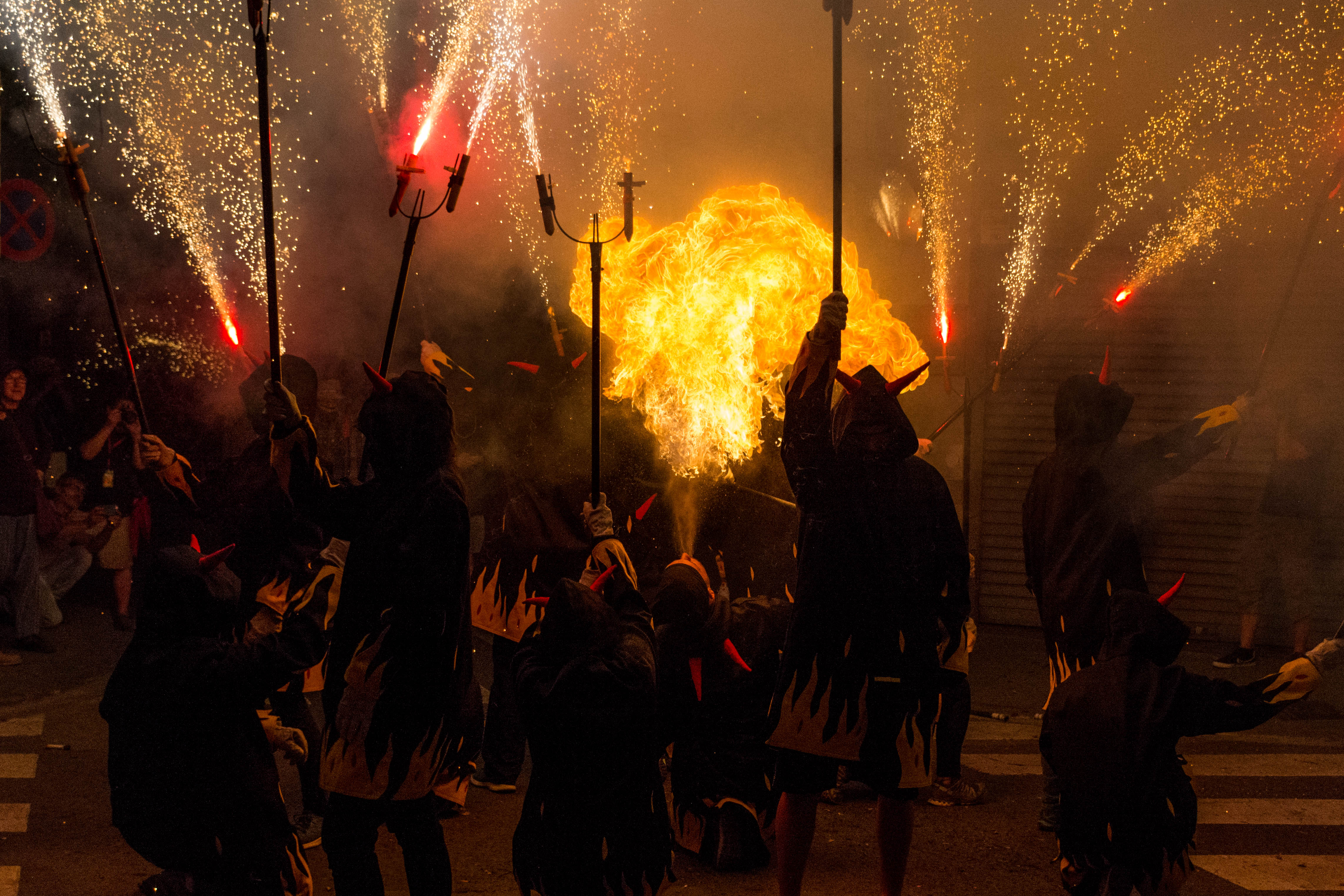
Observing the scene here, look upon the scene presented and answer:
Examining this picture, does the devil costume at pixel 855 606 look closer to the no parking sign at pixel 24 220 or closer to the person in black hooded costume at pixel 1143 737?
the person in black hooded costume at pixel 1143 737

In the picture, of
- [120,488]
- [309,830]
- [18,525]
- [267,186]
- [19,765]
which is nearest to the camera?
[267,186]

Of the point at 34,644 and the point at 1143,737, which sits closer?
the point at 1143,737

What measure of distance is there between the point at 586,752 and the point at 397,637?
65cm

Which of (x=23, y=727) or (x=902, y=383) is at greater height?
(x=902, y=383)

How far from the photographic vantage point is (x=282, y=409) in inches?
135

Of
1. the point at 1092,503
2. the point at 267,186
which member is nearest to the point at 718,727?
the point at 1092,503

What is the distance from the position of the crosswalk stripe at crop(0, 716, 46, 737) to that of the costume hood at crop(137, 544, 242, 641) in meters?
3.57

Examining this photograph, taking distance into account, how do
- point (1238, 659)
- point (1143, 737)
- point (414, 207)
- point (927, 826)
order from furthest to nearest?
1. point (1238, 659)
2. point (927, 826)
3. point (414, 207)
4. point (1143, 737)

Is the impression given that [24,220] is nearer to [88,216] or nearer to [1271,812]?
[88,216]

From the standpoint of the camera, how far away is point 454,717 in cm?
332

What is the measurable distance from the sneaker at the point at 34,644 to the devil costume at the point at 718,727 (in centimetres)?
539

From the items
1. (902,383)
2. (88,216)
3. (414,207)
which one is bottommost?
(902,383)

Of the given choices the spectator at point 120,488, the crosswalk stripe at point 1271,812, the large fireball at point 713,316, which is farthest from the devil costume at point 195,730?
the spectator at point 120,488

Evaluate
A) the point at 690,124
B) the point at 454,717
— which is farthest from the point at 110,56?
the point at 454,717
